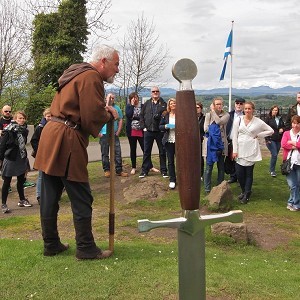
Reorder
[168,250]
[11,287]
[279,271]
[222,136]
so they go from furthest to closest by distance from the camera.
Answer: [222,136] → [168,250] → [279,271] → [11,287]

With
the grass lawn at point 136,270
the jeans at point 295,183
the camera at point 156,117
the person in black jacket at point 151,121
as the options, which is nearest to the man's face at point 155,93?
the person in black jacket at point 151,121

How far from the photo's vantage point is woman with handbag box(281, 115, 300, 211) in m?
8.38

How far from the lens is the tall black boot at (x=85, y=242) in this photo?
15.0 feet

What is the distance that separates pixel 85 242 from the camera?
181 inches

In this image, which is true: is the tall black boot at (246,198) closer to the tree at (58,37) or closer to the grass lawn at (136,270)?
the grass lawn at (136,270)

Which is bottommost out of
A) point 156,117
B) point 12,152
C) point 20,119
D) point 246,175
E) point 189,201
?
point 246,175

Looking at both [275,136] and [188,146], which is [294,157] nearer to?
[275,136]

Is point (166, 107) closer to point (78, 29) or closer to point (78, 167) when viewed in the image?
point (78, 167)

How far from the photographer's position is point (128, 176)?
1078cm

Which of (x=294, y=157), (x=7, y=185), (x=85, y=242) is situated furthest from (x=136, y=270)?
(x=294, y=157)

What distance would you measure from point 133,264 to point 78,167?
124cm

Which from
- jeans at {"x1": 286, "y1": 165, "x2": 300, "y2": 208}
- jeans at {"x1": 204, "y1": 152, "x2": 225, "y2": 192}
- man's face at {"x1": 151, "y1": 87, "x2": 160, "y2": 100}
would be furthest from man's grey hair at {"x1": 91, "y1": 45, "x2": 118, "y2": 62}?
man's face at {"x1": 151, "y1": 87, "x2": 160, "y2": 100}

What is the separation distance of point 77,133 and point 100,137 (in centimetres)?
475

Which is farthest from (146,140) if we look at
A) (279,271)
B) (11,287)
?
(11,287)
